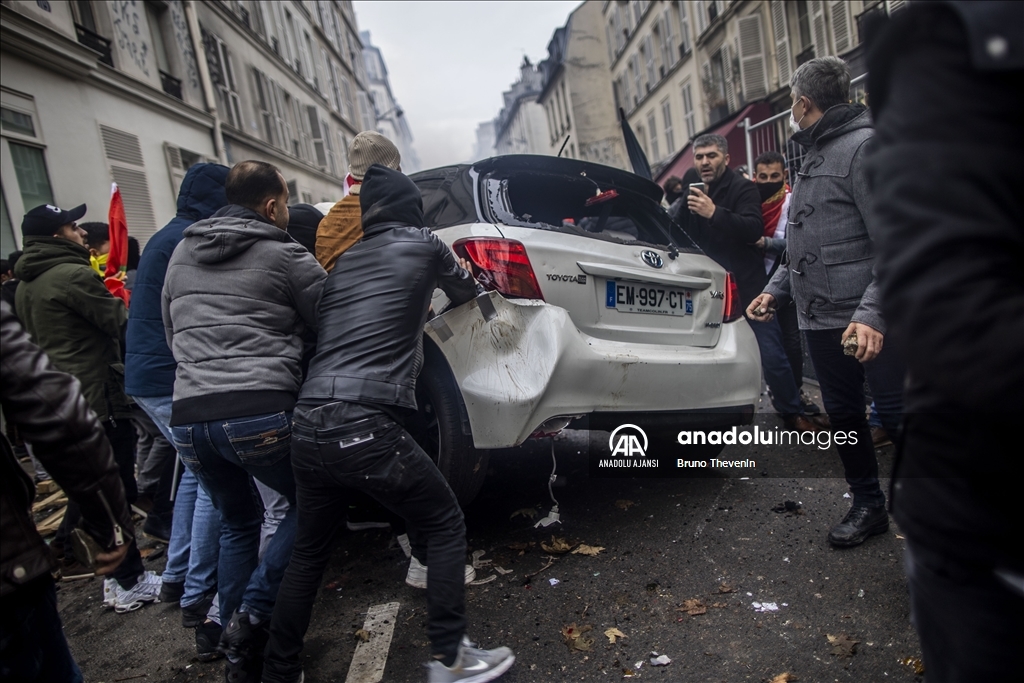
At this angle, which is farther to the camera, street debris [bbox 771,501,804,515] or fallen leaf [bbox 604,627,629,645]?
street debris [bbox 771,501,804,515]

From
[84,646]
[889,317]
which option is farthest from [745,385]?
[84,646]

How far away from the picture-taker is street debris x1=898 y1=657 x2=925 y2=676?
2.08 m

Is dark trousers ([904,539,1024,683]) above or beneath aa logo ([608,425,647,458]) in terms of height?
above

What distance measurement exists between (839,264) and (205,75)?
623 inches

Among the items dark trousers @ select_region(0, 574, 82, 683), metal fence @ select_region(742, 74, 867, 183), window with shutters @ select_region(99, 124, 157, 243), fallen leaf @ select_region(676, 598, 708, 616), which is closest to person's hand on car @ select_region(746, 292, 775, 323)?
fallen leaf @ select_region(676, 598, 708, 616)

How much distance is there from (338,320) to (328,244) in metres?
0.91

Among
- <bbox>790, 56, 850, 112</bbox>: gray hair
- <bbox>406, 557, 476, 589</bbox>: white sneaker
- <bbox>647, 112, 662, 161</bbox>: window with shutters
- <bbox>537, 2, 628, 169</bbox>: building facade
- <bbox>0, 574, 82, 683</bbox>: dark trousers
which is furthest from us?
<bbox>537, 2, 628, 169</bbox>: building facade

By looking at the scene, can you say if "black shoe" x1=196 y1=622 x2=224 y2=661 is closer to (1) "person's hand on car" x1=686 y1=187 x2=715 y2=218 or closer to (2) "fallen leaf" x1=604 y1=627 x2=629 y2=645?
(2) "fallen leaf" x1=604 y1=627 x2=629 y2=645

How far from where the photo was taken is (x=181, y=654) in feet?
9.06

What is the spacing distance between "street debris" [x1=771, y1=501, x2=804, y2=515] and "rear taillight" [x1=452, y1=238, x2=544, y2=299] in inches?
68.1

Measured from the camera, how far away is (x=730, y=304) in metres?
3.61

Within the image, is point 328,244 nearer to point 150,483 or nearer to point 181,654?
point 181,654

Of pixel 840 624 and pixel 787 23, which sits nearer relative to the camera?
pixel 840 624

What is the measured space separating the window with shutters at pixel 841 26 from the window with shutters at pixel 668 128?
10909 mm
